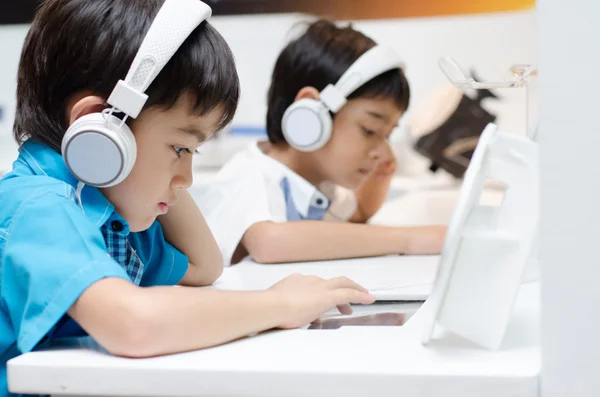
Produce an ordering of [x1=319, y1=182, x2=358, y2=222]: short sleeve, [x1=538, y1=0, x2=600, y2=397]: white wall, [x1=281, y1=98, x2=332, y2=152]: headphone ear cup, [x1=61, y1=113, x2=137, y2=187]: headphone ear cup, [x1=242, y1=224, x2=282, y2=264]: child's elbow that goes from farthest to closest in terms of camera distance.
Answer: [x1=319, y1=182, x2=358, y2=222]: short sleeve
[x1=281, y1=98, x2=332, y2=152]: headphone ear cup
[x1=242, y1=224, x2=282, y2=264]: child's elbow
[x1=61, y1=113, x2=137, y2=187]: headphone ear cup
[x1=538, y1=0, x2=600, y2=397]: white wall

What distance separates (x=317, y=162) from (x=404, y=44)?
82cm

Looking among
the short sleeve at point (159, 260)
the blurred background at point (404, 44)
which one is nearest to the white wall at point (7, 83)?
the blurred background at point (404, 44)

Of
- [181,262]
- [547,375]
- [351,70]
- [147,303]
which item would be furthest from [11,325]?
[351,70]

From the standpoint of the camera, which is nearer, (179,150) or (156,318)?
(156,318)

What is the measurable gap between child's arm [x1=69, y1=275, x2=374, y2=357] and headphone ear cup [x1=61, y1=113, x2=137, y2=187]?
12 cm

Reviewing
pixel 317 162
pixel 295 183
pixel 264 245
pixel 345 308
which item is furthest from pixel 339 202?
pixel 345 308

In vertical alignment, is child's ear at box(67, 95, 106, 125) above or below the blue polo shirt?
above

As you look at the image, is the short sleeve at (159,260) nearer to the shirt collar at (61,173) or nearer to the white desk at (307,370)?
the shirt collar at (61,173)

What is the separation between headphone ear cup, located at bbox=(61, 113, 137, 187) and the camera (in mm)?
669

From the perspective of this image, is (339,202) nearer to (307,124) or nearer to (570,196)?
(307,124)

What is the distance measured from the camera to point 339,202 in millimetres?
1818

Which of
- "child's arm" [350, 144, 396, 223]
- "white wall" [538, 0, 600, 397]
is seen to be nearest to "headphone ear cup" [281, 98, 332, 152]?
"child's arm" [350, 144, 396, 223]

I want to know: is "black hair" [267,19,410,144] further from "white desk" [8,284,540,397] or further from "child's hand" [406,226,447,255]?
"white desk" [8,284,540,397]

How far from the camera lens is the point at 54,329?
0.65 meters
